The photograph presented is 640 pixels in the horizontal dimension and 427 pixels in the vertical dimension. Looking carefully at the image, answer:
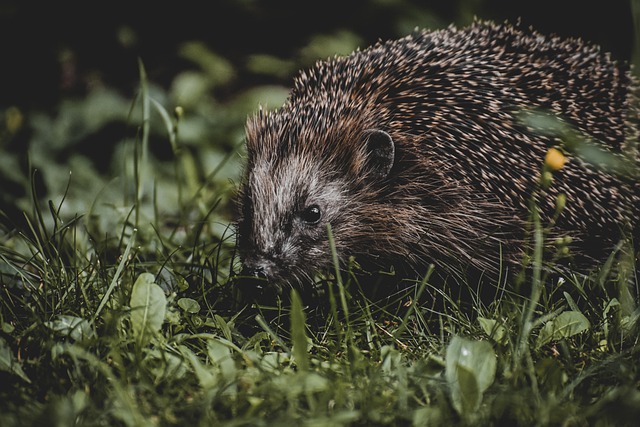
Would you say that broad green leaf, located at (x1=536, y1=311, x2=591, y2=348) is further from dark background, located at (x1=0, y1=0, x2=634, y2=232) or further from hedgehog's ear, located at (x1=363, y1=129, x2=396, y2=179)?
dark background, located at (x1=0, y1=0, x2=634, y2=232)

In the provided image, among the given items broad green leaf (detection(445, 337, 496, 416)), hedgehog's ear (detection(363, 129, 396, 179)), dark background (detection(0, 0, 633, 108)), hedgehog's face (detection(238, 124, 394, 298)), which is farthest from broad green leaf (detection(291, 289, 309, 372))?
dark background (detection(0, 0, 633, 108))

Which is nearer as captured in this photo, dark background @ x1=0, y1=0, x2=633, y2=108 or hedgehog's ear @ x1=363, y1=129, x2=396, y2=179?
hedgehog's ear @ x1=363, y1=129, x2=396, y2=179

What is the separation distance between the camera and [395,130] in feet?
12.3

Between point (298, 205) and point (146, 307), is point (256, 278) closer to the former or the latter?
point (298, 205)

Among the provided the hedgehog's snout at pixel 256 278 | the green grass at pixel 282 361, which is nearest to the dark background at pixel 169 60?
the hedgehog's snout at pixel 256 278

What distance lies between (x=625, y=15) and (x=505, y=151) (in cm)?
310

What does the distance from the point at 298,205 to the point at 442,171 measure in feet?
2.66

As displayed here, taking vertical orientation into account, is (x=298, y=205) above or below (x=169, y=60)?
below

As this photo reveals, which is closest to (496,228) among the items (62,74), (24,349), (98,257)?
(98,257)

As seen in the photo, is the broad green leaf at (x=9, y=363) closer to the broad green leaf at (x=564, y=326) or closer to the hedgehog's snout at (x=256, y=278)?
the hedgehog's snout at (x=256, y=278)

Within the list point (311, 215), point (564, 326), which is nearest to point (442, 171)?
point (311, 215)

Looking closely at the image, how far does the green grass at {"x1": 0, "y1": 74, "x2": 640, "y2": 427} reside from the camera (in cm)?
230

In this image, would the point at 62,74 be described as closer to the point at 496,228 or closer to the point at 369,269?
the point at 369,269

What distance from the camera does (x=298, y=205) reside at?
3.70m
